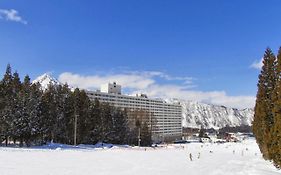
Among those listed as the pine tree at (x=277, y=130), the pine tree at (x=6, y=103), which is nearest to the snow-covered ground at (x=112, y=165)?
the pine tree at (x=277, y=130)

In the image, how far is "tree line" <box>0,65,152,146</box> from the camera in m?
56.9

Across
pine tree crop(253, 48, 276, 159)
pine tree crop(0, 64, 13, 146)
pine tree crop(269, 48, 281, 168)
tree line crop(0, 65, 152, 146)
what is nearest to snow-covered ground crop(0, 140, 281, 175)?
pine tree crop(269, 48, 281, 168)

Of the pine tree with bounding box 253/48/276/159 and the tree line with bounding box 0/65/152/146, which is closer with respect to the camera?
the pine tree with bounding box 253/48/276/159

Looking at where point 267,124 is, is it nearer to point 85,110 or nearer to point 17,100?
point 17,100

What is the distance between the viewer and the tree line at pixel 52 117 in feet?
187

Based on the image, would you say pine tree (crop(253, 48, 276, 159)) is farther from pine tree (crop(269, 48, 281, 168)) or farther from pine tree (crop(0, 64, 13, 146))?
pine tree (crop(0, 64, 13, 146))

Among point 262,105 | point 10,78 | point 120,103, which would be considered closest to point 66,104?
point 10,78

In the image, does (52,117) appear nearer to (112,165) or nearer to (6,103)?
(6,103)

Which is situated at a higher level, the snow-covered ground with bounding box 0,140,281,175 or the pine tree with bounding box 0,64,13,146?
the pine tree with bounding box 0,64,13,146

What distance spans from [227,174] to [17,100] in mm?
43854

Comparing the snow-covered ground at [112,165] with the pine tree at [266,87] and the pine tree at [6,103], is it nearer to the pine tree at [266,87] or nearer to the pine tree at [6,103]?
the pine tree at [266,87]

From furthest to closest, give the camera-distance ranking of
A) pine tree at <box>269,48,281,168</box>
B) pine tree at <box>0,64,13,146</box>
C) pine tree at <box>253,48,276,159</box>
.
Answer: pine tree at <box>0,64,13,146</box>
pine tree at <box>253,48,276,159</box>
pine tree at <box>269,48,281,168</box>

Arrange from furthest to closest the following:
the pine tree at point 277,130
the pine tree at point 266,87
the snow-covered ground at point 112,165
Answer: the pine tree at point 266,87 < the pine tree at point 277,130 < the snow-covered ground at point 112,165

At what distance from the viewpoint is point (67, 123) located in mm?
72438
